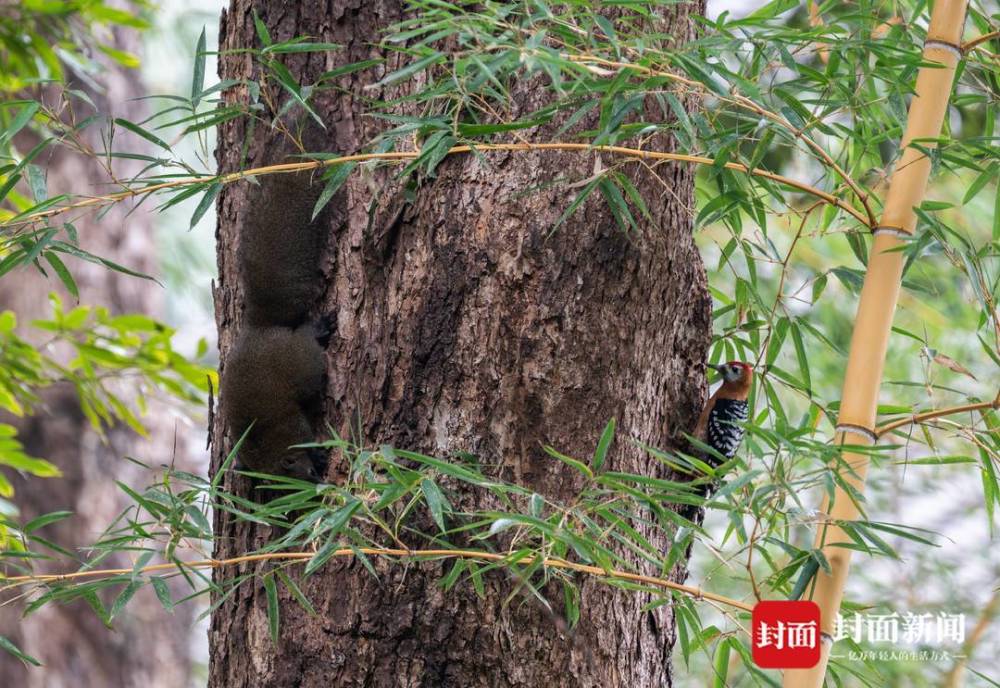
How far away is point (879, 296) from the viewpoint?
140 cm

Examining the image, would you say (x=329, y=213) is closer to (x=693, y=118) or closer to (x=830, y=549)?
(x=693, y=118)

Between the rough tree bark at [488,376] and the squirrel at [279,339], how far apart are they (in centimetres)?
9

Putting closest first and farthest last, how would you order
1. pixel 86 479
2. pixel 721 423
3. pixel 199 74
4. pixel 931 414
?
pixel 931 414 → pixel 199 74 → pixel 721 423 → pixel 86 479

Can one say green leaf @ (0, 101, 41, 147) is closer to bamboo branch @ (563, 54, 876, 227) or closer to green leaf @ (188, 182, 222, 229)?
green leaf @ (188, 182, 222, 229)

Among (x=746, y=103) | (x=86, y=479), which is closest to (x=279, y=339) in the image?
(x=746, y=103)

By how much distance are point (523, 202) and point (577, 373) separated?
274 millimetres

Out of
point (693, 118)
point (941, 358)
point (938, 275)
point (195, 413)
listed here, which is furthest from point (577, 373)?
point (938, 275)

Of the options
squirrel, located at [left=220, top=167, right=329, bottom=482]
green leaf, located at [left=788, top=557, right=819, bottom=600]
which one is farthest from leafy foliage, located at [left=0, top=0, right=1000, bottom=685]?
squirrel, located at [left=220, top=167, right=329, bottom=482]

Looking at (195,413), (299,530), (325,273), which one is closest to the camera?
(299,530)

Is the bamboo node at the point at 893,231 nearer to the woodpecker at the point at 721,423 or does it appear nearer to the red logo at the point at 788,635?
the woodpecker at the point at 721,423

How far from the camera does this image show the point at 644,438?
1610 mm

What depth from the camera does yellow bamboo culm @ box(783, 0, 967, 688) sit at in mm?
1357

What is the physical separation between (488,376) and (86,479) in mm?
3275

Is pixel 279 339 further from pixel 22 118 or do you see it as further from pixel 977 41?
pixel 977 41
